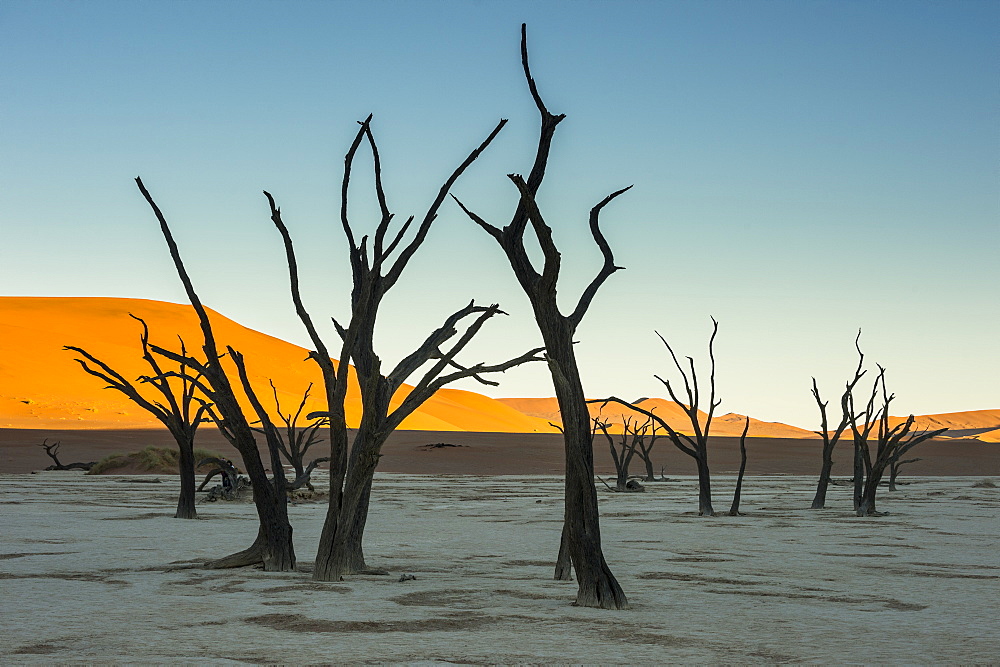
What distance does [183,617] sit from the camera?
666cm

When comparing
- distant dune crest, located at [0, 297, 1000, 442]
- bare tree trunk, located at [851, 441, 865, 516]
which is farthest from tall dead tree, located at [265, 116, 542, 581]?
distant dune crest, located at [0, 297, 1000, 442]

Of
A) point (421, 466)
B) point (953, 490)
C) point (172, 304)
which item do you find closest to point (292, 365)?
point (172, 304)

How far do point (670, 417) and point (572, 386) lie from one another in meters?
163

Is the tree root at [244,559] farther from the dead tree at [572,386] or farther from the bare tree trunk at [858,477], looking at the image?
the bare tree trunk at [858,477]

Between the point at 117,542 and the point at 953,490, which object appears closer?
the point at 117,542

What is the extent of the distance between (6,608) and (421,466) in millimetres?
33980

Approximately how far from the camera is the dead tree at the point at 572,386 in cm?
718

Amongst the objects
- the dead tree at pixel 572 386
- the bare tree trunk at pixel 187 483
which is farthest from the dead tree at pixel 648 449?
the dead tree at pixel 572 386

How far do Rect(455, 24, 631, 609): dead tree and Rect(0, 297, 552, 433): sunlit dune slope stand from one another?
39631 millimetres

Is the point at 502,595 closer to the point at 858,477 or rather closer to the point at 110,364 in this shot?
the point at 858,477

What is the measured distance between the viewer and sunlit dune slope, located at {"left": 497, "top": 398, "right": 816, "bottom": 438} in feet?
424

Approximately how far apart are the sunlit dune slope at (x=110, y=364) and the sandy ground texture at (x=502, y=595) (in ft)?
114

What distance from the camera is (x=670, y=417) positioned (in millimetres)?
167875

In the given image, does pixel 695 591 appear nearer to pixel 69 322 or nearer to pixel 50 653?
pixel 50 653
